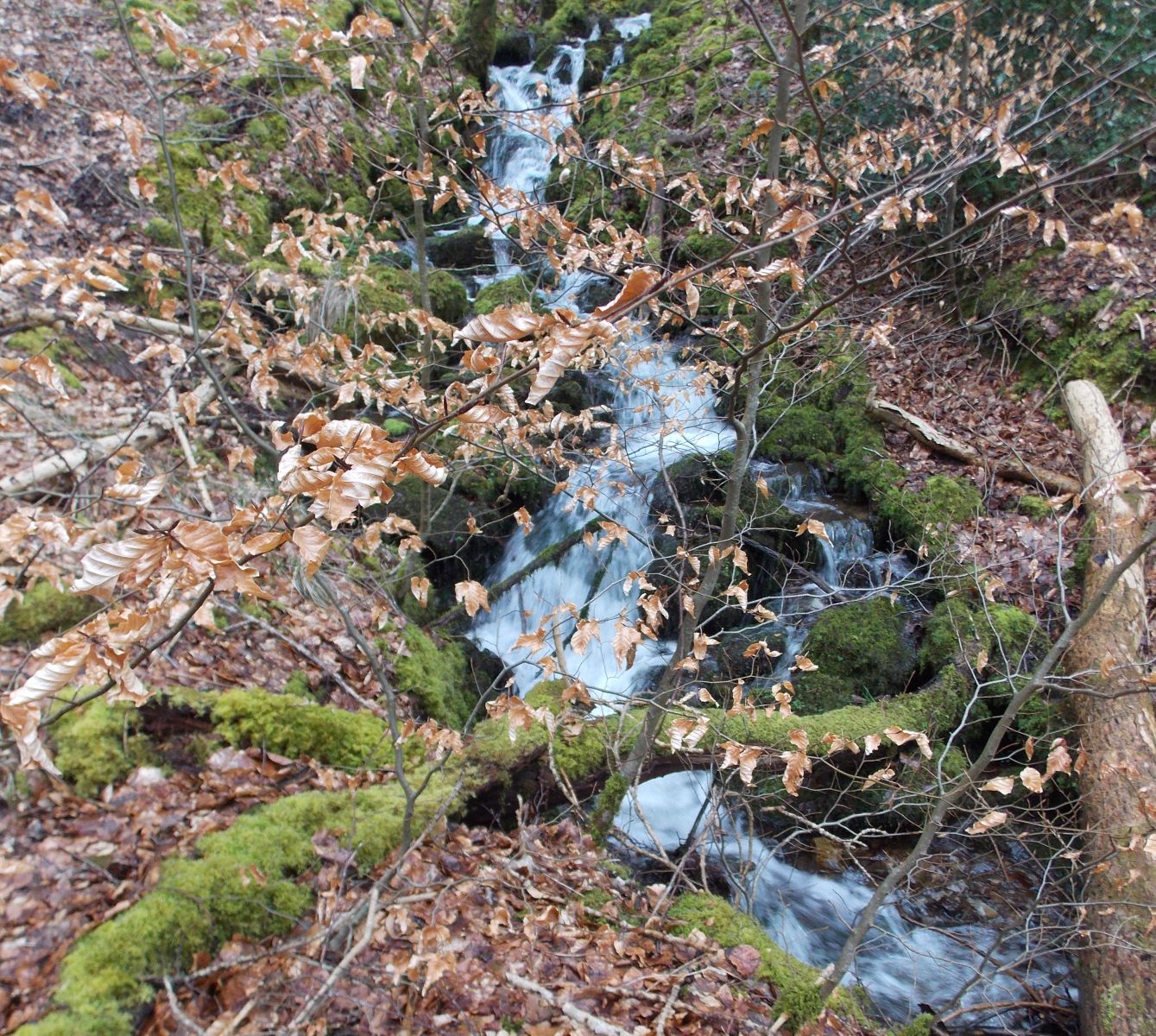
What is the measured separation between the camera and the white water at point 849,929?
4383 mm

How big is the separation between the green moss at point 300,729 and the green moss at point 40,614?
1.13 m

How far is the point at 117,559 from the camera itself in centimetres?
139

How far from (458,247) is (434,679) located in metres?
7.72

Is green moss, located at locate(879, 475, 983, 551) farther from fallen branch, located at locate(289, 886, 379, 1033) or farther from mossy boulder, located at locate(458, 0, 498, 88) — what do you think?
mossy boulder, located at locate(458, 0, 498, 88)

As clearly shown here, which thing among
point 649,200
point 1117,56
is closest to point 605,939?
point 649,200

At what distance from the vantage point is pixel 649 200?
9.10m

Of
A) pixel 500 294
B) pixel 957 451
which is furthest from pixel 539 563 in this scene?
pixel 957 451

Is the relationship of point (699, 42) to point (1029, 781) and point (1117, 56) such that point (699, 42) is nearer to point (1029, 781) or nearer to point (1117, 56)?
point (1117, 56)

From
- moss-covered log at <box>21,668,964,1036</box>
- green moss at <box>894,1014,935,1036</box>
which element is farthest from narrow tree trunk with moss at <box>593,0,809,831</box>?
green moss at <box>894,1014,935,1036</box>

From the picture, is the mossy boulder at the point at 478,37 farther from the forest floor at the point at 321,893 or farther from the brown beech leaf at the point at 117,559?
the brown beech leaf at the point at 117,559

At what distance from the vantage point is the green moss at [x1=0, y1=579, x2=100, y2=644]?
12.8ft

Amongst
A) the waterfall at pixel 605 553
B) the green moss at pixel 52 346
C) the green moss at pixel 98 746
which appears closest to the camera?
the green moss at pixel 98 746

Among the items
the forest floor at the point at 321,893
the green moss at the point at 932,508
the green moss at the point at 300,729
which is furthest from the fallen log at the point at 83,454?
the green moss at the point at 932,508

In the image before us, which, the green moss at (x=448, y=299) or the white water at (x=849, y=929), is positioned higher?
the green moss at (x=448, y=299)
